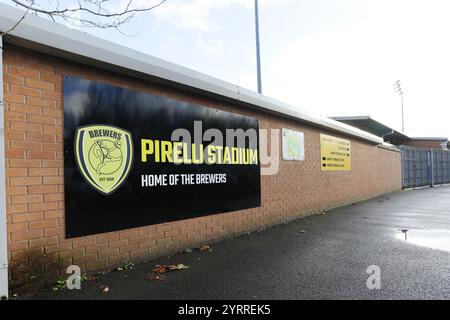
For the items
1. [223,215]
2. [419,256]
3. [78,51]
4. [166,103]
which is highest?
[78,51]

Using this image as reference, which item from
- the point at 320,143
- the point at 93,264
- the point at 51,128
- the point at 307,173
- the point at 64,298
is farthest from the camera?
the point at 320,143

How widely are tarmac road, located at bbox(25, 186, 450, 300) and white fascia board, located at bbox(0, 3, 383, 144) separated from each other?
2.62m

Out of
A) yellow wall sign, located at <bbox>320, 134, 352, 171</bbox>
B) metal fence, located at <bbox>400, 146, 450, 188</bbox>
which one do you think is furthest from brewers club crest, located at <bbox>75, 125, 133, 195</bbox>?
metal fence, located at <bbox>400, 146, 450, 188</bbox>

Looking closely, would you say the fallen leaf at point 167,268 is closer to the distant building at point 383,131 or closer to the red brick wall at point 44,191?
the red brick wall at point 44,191

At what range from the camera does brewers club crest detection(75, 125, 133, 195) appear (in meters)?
4.03

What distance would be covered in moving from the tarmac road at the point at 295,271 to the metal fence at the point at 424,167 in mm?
17467

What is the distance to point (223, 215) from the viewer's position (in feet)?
20.3

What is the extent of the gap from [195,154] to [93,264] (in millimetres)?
2312

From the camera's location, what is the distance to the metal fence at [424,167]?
22.2m

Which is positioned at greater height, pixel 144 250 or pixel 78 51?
pixel 78 51

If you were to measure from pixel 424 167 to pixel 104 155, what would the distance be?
26049 millimetres

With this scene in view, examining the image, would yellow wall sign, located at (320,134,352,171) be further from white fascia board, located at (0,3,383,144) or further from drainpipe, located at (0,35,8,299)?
drainpipe, located at (0,35,8,299)

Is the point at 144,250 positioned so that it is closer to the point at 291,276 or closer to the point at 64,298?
the point at 64,298

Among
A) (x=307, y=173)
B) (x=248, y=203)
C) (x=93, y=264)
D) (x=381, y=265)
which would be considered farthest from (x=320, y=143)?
(x=93, y=264)
